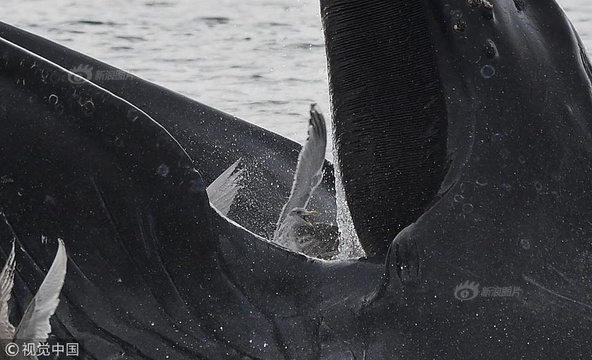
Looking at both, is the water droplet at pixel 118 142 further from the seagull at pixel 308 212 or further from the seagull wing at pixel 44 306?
the seagull at pixel 308 212

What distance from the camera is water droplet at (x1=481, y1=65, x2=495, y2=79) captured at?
9.40 ft

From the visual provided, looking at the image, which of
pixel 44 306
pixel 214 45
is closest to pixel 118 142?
pixel 44 306

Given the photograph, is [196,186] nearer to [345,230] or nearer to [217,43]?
[345,230]

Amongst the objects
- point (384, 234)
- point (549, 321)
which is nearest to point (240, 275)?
point (384, 234)

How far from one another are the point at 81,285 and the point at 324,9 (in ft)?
2.64

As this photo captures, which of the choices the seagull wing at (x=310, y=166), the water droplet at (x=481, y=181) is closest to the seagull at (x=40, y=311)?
the water droplet at (x=481, y=181)

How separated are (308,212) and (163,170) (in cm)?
111

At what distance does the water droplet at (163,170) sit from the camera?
106 inches

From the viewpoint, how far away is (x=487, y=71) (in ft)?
9.41

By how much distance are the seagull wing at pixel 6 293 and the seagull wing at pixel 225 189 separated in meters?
1.09

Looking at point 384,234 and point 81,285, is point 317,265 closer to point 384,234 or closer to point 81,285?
point 384,234

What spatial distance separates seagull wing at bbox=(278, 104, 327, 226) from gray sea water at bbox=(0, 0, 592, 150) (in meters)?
1.34

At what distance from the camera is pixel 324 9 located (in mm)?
3023

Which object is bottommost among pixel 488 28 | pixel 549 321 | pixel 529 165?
pixel 549 321
